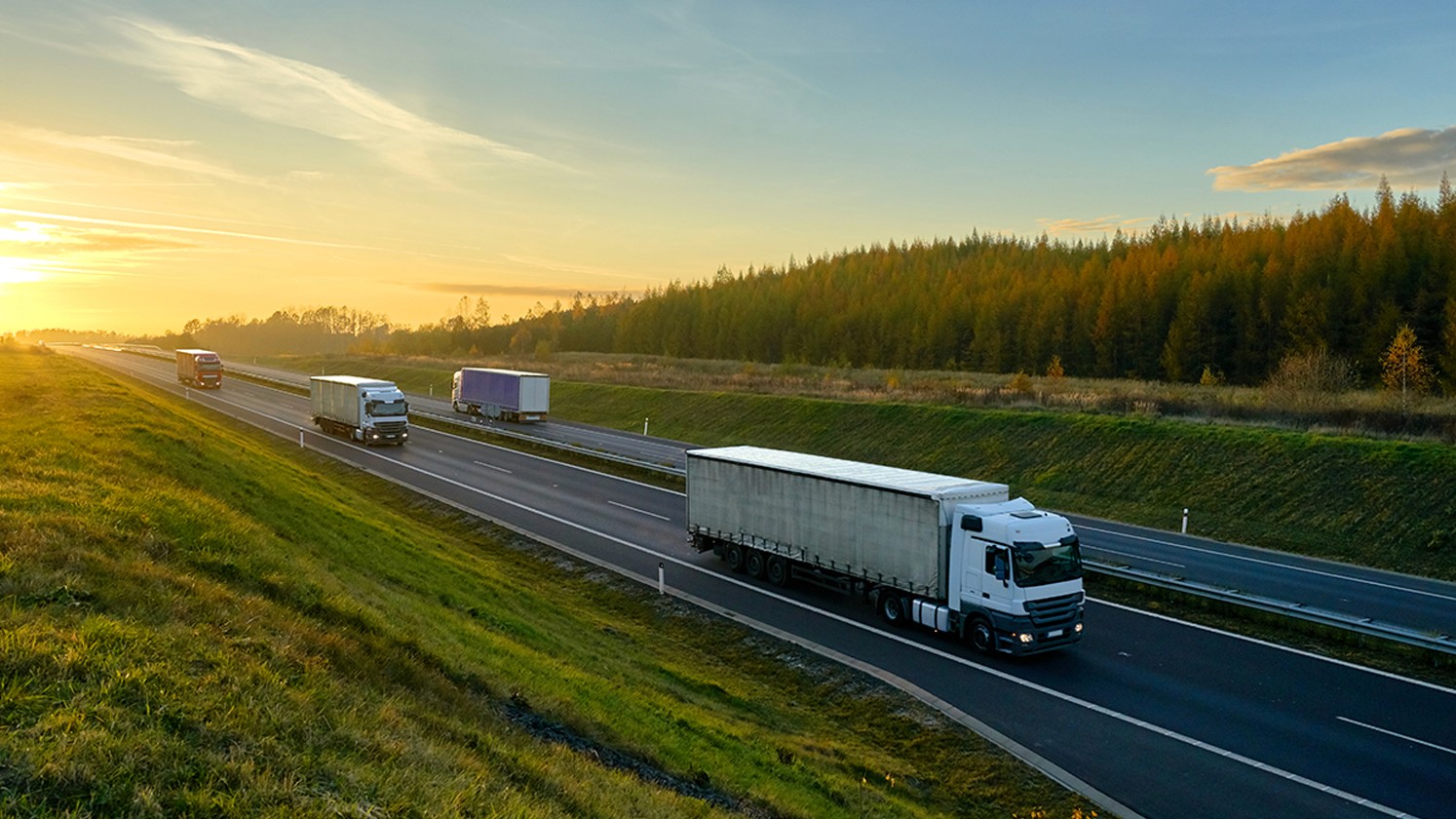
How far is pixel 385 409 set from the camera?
4972 centimetres

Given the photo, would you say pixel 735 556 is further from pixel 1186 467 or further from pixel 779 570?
pixel 1186 467

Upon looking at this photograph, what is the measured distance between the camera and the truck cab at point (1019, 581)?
18.4 metres

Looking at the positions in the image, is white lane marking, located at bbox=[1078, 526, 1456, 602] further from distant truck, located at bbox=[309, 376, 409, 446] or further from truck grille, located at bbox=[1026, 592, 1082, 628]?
distant truck, located at bbox=[309, 376, 409, 446]

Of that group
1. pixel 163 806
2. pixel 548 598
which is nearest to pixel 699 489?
pixel 548 598

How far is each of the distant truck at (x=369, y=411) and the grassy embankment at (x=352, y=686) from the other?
2604cm

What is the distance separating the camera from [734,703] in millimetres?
16031

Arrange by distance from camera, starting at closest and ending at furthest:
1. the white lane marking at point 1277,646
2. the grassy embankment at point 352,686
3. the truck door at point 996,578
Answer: the grassy embankment at point 352,686 → the white lane marking at point 1277,646 → the truck door at point 996,578

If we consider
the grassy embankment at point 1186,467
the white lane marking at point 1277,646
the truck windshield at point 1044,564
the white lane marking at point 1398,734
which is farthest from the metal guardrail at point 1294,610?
the grassy embankment at point 1186,467

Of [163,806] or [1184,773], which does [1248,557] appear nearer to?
[1184,773]

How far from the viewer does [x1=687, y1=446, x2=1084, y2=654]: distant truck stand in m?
18.6

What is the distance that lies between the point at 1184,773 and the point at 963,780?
3.77 metres

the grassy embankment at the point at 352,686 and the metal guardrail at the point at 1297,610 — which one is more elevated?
the grassy embankment at the point at 352,686

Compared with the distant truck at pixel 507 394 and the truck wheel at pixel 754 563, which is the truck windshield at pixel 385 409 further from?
the truck wheel at pixel 754 563

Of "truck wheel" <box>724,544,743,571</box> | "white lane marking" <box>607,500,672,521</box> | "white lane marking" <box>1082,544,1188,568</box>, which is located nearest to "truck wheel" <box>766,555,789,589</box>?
"truck wheel" <box>724,544,743,571</box>
